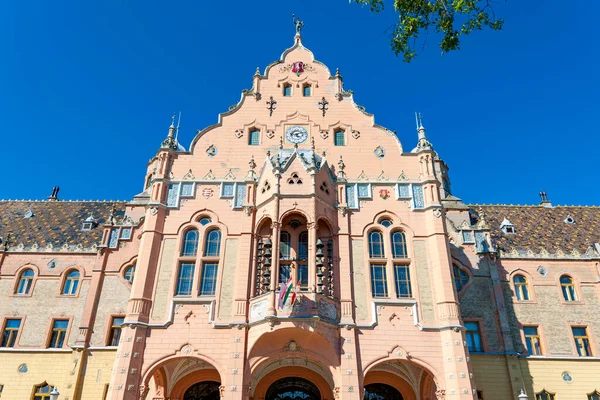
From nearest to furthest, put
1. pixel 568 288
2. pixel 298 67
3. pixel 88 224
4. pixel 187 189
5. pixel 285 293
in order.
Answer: pixel 285 293 < pixel 187 189 < pixel 568 288 < pixel 298 67 < pixel 88 224

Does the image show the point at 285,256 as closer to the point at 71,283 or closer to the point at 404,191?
the point at 404,191

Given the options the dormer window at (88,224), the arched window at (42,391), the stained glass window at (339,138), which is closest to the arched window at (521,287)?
the stained glass window at (339,138)

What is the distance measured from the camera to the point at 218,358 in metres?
22.2

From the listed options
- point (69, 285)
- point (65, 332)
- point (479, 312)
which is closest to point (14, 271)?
point (69, 285)

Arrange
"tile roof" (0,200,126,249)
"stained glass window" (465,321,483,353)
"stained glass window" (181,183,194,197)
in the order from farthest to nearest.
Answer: "tile roof" (0,200,126,249) < "stained glass window" (465,321,483,353) < "stained glass window" (181,183,194,197)

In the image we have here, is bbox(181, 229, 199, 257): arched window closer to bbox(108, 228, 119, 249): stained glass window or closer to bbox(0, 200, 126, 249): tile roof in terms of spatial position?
bbox(108, 228, 119, 249): stained glass window

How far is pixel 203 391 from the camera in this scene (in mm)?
25484

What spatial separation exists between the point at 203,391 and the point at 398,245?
43.2 ft

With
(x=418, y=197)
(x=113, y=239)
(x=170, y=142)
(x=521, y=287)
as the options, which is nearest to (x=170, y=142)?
(x=170, y=142)

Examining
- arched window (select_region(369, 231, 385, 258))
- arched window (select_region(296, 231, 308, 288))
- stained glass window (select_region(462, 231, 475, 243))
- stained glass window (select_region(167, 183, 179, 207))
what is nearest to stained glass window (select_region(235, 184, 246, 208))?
stained glass window (select_region(167, 183, 179, 207))

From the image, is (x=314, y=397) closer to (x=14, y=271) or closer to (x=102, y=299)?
(x=102, y=299)

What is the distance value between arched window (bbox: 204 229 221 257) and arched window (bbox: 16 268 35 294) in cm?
1307

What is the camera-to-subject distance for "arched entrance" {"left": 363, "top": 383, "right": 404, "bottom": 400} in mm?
25406

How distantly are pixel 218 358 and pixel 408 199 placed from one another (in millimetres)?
13224
